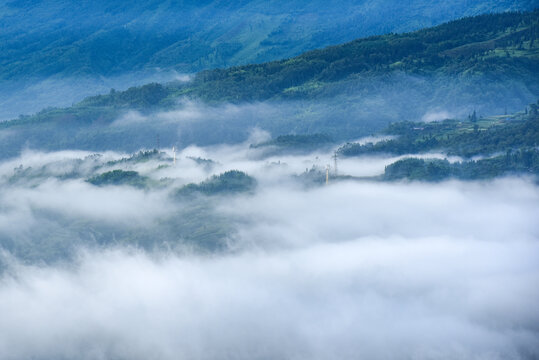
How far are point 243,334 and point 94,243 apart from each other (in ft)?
101

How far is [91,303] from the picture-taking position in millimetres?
141375

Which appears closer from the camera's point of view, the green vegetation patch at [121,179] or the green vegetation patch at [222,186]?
the green vegetation patch at [222,186]

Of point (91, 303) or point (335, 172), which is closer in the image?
point (91, 303)

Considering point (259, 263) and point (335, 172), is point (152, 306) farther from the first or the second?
point (335, 172)

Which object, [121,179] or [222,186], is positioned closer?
[222,186]

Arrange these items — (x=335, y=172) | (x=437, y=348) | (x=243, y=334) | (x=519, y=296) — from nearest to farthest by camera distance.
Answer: (x=437, y=348), (x=519, y=296), (x=243, y=334), (x=335, y=172)

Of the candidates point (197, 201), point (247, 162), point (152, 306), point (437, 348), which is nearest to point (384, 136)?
point (247, 162)

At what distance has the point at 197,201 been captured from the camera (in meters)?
145

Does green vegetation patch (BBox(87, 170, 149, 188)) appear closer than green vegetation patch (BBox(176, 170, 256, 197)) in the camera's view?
No

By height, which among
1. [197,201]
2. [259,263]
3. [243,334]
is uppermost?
[197,201]

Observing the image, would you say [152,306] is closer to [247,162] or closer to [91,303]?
[91,303]

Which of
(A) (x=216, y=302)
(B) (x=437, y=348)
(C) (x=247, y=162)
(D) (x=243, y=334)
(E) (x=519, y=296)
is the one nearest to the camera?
(B) (x=437, y=348)

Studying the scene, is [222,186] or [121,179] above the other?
[121,179]

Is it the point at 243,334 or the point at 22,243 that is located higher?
the point at 22,243
